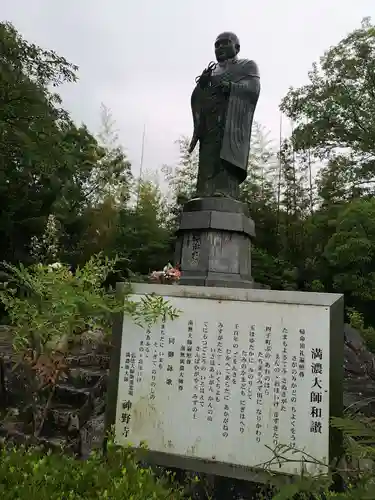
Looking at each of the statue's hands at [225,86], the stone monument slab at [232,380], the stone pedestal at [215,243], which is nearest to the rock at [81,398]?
the stone monument slab at [232,380]

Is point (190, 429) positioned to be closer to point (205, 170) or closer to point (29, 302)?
point (29, 302)

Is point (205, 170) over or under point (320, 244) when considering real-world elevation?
under

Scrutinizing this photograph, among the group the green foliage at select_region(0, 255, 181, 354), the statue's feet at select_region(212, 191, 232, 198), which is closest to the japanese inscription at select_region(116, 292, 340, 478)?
the green foliage at select_region(0, 255, 181, 354)

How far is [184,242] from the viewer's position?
15.5 feet

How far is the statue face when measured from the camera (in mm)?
5035

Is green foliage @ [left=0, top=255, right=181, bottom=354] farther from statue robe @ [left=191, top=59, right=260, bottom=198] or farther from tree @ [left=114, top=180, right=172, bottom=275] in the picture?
tree @ [left=114, top=180, right=172, bottom=275]

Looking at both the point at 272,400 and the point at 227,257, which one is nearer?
the point at 272,400

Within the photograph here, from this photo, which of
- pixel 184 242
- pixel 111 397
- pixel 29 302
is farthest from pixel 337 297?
pixel 184 242

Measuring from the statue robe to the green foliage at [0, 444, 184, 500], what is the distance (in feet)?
11.8

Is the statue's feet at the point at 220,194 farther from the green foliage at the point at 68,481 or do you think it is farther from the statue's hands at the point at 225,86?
the green foliage at the point at 68,481

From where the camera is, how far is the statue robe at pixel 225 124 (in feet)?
15.7

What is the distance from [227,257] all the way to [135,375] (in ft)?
7.68

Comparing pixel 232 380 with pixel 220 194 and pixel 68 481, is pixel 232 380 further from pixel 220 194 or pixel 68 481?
pixel 220 194

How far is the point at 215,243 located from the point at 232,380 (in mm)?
2428
